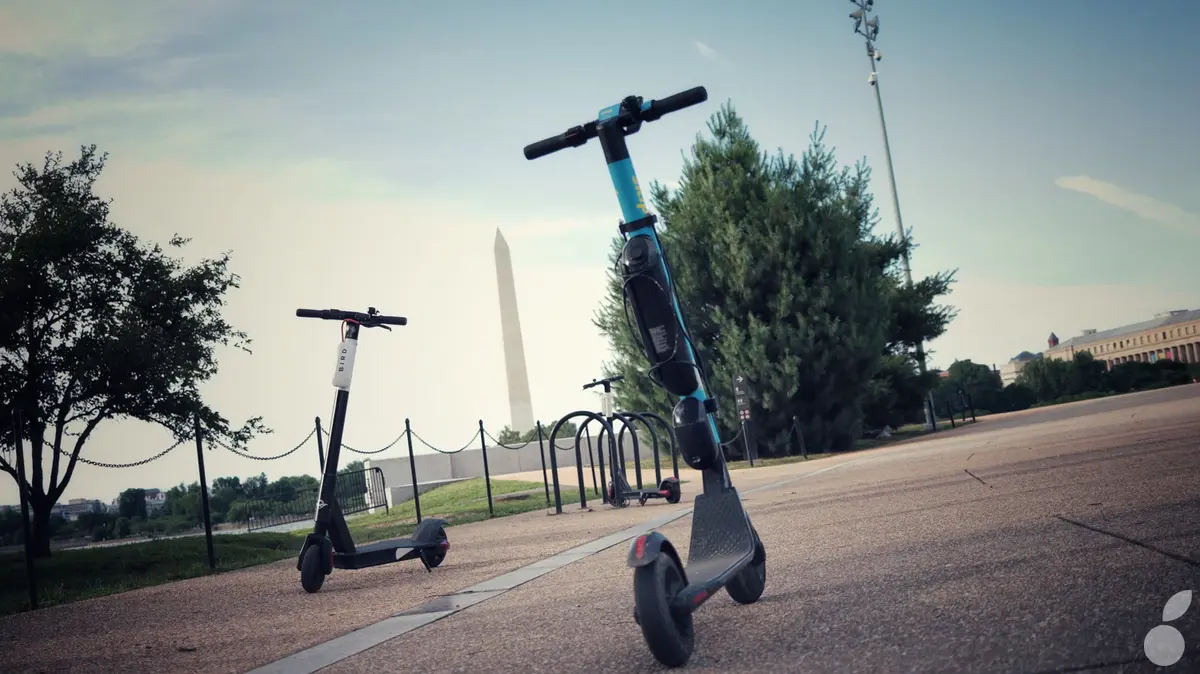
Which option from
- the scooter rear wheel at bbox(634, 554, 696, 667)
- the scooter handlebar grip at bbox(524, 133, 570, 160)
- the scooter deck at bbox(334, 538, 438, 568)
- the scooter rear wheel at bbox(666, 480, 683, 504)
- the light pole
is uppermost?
the light pole

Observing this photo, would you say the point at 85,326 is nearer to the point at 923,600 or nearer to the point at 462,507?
the point at 462,507

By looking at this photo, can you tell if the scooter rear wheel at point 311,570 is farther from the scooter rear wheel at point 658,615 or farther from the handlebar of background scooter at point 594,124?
the scooter rear wheel at point 658,615

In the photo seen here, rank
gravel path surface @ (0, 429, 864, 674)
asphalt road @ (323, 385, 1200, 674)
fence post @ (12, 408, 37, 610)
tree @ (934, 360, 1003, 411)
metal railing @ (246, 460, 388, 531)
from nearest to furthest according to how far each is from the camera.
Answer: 1. asphalt road @ (323, 385, 1200, 674)
2. gravel path surface @ (0, 429, 864, 674)
3. fence post @ (12, 408, 37, 610)
4. metal railing @ (246, 460, 388, 531)
5. tree @ (934, 360, 1003, 411)

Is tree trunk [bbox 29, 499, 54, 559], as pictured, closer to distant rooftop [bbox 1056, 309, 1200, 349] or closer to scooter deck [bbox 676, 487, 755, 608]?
scooter deck [bbox 676, 487, 755, 608]

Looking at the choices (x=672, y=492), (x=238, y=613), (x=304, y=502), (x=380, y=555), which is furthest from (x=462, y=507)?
(x=238, y=613)

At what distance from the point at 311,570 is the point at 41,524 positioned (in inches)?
446

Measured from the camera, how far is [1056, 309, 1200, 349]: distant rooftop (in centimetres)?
9319

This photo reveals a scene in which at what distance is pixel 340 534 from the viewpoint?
20.6 feet

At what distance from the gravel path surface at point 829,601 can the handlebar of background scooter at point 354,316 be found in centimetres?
194

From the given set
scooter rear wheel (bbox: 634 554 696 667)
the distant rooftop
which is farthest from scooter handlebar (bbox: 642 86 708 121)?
the distant rooftop

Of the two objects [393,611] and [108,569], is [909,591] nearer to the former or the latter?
[393,611]

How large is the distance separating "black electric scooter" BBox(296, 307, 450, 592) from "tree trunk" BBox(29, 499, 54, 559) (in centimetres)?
994

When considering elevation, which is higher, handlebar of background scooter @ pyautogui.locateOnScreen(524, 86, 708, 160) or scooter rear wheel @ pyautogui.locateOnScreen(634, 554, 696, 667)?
handlebar of background scooter @ pyautogui.locateOnScreen(524, 86, 708, 160)

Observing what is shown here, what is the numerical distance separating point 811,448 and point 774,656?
2152 cm
